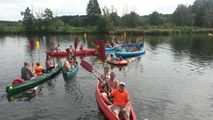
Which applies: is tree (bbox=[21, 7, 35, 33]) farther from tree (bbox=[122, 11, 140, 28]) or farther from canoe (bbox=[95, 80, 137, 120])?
canoe (bbox=[95, 80, 137, 120])

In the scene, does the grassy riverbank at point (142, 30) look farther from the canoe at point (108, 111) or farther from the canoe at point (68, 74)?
the canoe at point (108, 111)

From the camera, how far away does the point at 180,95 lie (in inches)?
666

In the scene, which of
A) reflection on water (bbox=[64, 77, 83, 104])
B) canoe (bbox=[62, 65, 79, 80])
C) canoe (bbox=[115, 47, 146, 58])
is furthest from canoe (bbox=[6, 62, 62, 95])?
canoe (bbox=[115, 47, 146, 58])

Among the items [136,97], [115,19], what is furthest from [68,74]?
[115,19]

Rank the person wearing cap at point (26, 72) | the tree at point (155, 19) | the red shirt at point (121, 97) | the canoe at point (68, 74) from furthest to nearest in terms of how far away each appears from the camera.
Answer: the tree at point (155, 19), the canoe at point (68, 74), the person wearing cap at point (26, 72), the red shirt at point (121, 97)

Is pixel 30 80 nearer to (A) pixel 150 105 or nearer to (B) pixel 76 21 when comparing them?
(A) pixel 150 105

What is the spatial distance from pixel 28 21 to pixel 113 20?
31.6m

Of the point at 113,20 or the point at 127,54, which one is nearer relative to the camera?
the point at 127,54

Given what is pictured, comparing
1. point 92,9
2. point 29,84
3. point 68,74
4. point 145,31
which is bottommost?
point 29,84

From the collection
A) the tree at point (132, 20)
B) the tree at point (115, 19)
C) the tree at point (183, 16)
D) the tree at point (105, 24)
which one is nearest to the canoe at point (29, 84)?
the tree at point (105, 24)

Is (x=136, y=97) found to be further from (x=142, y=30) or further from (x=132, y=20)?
(x=132, y=20)

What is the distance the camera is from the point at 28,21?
95000 millimetres

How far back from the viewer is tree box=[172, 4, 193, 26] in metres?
95.4

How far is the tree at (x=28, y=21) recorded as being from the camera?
93438 millimetres
